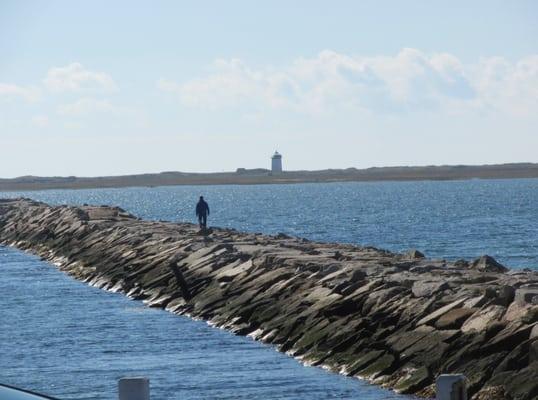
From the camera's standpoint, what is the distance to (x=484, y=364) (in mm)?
13438

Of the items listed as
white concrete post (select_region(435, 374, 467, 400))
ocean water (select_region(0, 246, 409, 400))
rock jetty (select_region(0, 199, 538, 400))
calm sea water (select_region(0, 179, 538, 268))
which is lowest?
calm sea water (select_region(0, 179, 538, 268))

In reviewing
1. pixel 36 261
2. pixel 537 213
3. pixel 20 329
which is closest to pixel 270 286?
pixel 20 329

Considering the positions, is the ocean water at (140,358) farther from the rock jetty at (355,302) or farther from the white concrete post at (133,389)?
the white concrete post at (133,389)

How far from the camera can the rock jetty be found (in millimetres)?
13852

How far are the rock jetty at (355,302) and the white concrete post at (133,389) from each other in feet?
19.1

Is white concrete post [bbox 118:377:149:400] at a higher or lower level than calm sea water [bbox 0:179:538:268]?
higher

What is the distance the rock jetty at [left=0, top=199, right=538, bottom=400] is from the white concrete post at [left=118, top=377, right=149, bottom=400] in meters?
5.83

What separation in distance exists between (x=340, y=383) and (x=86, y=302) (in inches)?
485

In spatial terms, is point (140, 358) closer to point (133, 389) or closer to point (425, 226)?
point (133, 389)

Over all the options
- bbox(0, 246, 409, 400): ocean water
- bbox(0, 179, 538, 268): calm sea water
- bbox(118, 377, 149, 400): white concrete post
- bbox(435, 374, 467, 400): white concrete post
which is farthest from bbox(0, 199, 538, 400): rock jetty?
bbox(0, 179, 538, 268): calm sea water

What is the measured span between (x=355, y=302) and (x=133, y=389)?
11026 millimetres

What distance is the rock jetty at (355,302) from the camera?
13852 mm

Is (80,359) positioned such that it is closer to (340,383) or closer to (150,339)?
(150,339)

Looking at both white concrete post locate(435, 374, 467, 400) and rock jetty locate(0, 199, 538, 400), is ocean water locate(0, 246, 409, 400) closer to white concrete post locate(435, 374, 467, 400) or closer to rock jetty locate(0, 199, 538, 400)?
rock jetty locate(0, 199, 538, 400)
